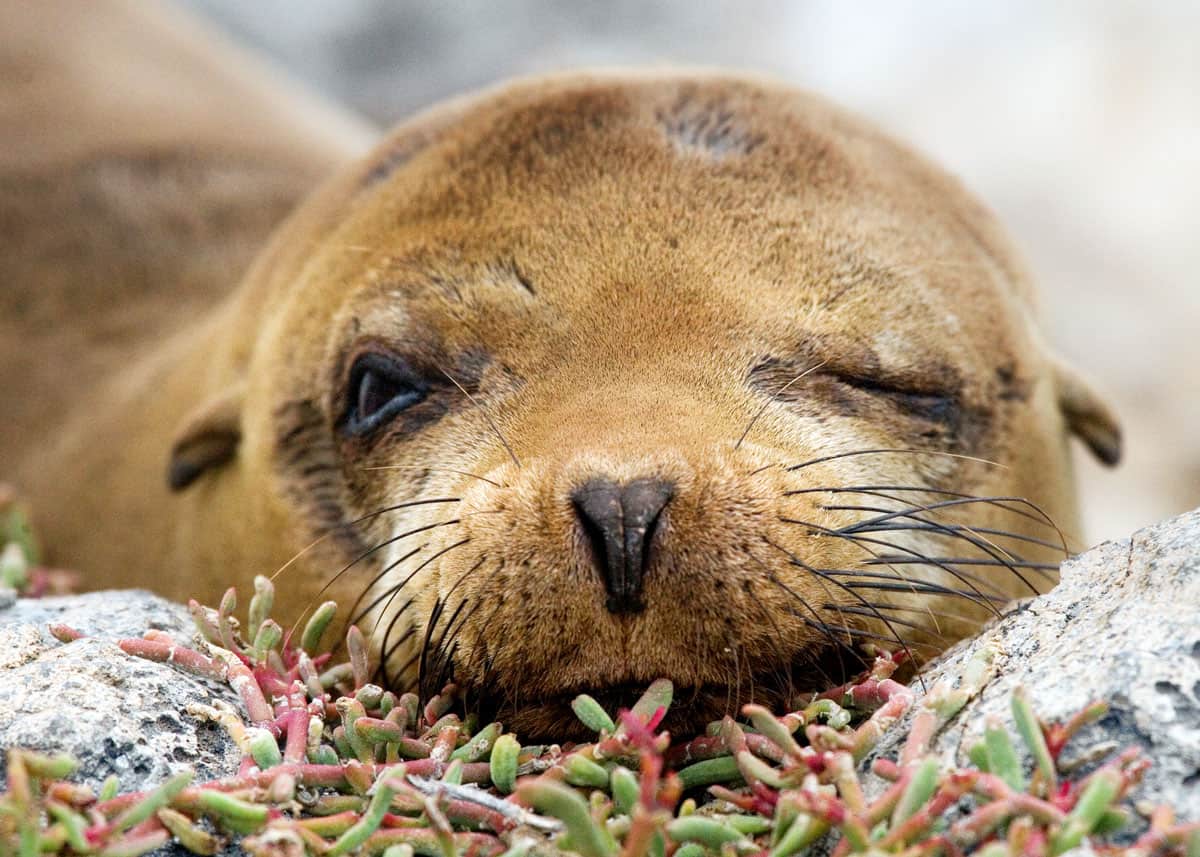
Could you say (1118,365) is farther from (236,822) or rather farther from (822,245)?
(236,822)

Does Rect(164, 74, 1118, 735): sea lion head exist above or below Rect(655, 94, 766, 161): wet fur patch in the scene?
below

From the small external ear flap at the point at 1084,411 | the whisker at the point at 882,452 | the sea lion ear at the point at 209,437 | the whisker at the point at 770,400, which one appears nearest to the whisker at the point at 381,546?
the whisker at the point at 770,400

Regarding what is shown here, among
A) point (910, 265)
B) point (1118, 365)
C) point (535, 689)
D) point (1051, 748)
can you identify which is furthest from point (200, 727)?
point (1118, 365)

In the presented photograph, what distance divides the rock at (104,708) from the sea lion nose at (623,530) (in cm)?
65

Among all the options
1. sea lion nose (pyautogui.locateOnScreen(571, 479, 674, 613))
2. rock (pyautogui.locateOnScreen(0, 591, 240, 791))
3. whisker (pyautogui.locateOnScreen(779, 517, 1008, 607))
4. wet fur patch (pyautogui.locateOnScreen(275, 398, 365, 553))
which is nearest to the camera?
rock (pyautogui.locateOnScreen(0, 591, 240, 791))

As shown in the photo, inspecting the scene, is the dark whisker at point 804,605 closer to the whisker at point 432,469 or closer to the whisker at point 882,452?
the whisker at point 882,452

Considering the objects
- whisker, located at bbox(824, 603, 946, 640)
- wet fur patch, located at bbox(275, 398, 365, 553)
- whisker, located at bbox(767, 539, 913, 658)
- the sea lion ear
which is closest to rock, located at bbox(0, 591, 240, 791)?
wet fur patch, located at bbox(275, 398, 365, 553)

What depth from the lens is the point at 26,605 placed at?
2.87 m

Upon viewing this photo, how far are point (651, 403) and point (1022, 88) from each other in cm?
982

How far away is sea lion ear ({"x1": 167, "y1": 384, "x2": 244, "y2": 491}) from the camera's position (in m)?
4.03

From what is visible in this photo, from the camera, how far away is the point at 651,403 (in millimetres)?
2697

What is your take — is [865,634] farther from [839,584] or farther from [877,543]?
[877,543]

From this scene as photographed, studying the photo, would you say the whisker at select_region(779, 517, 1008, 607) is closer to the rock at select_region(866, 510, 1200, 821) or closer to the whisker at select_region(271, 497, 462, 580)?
the rock at select_region(866, 510, 1200, 821)

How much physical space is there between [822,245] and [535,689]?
131cm
